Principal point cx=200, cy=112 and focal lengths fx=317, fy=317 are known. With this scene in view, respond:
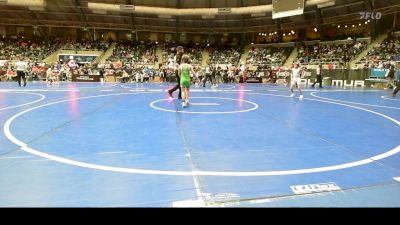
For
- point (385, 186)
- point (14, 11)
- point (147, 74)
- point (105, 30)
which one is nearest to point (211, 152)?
point (385, 186)

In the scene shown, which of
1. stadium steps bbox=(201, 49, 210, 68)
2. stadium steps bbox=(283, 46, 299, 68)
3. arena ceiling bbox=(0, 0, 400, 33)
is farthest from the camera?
stadium steps bbox=(201, 49, 210, 68)

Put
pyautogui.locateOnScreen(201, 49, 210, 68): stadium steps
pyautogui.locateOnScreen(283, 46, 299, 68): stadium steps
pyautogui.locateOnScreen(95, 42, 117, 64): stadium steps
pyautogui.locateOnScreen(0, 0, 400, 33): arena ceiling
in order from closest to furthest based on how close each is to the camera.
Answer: pyautogui.locateOnScreen(0, 0, 400, 33): arena ceiling < pyautogui.locateOnScreen(283, 46, 299, 68): stadium steps < pyautogui.locateOnScreen(95, 42, 117, 64): stadium steps < pyautogui.locateOnScreen(201, 49, 210, 68): stadium steps

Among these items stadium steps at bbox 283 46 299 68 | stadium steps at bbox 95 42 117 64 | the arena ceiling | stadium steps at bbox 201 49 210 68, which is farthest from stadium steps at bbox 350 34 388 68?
stadium steps at bbox 95 42 117 64

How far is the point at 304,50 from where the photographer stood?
131 ft

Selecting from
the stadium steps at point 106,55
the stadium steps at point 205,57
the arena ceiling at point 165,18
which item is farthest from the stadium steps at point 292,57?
the stadium steps at point 106,55

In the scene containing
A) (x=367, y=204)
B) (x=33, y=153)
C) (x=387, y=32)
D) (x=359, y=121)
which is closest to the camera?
(x=367, y=204)

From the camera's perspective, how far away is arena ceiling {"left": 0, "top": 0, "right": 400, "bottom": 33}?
36.4 metres

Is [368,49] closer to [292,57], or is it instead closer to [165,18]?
[292,57]

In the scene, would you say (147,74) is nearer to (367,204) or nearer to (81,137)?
(81,137)

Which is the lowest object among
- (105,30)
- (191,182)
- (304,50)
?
(191,182)

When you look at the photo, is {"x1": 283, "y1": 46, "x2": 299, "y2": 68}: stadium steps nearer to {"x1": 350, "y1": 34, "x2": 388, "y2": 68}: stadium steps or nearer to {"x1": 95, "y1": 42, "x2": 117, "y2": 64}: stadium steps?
{"x1": 350, "y1": 34, "x2": 388, "y2": 68}: stadium steps

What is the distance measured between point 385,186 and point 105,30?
47.1 meters

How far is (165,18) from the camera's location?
41656 millimetres

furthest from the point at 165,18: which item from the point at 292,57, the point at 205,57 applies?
the point at 292,57
